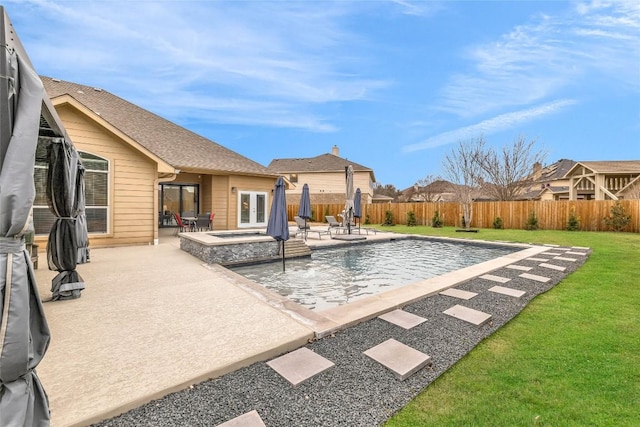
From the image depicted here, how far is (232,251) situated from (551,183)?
41929 mm

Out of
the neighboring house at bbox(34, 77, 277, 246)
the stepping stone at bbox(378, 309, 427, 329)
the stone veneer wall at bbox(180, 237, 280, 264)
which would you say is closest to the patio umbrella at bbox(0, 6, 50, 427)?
the stepping stone at bbox(378, 309, 427, 329)

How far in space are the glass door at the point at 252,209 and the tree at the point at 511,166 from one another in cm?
2077

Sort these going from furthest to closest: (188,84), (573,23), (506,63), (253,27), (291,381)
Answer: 1. (188,84)
2. (506,63)
3. (573,23)
4. (253,27)
5. (291,381)

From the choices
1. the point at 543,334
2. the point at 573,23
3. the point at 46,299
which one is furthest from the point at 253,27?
the point at 573,23

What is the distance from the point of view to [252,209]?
15445 millimetres

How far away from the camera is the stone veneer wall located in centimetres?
777

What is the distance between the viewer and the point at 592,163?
2559 cm

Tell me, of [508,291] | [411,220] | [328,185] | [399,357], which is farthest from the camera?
[328,185]

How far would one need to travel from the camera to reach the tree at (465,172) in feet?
64.9

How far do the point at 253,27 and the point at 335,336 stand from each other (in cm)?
1237

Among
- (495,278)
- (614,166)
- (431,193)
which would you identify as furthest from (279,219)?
(431,193)

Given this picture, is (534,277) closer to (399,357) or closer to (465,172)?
(399,357)

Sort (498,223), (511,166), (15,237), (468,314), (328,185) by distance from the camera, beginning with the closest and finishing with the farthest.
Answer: (15,237)
(468,314)
(498,223)
(511,166)
(328,185)

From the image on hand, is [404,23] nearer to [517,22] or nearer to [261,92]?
[517,22]
